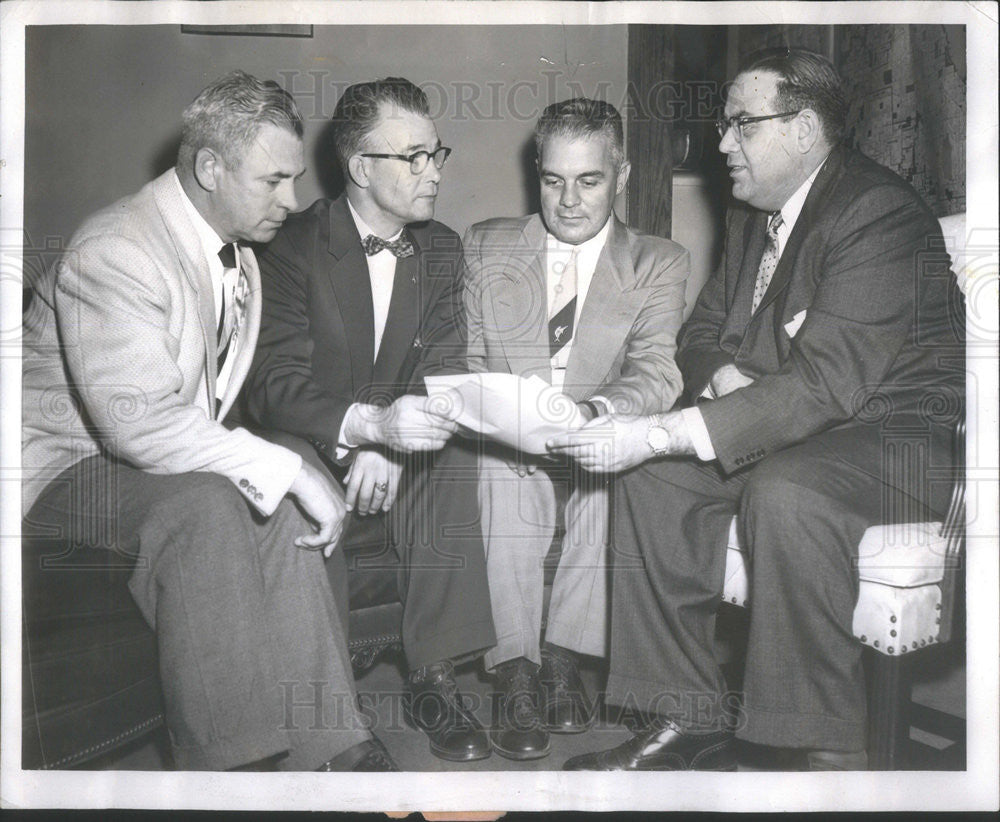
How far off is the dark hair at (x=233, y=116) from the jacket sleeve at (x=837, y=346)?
1079 millimetres

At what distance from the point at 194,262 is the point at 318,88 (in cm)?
45

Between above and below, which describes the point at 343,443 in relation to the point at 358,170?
below

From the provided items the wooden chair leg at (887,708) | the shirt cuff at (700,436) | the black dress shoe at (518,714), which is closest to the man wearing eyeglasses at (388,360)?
the black dress shoe at (518,714)

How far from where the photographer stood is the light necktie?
202 cm

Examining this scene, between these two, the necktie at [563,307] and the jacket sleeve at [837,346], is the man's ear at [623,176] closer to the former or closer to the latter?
the necktie at [563,307]

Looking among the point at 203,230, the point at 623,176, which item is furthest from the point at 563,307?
the point at 203,230

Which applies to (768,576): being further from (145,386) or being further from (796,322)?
(145,386)

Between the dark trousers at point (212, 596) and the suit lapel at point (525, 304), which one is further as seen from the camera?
the suit lapel at point (525, 304)

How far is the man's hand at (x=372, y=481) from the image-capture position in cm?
201

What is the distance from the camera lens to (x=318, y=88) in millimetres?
2018

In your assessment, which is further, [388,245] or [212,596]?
[388,245]

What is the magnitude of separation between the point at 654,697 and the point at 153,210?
4.78 ft

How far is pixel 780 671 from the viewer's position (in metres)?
1.96

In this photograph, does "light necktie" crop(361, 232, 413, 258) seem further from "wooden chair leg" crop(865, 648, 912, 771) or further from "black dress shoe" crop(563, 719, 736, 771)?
"wooden chair leg" crop(865, 648, 912, 771)
